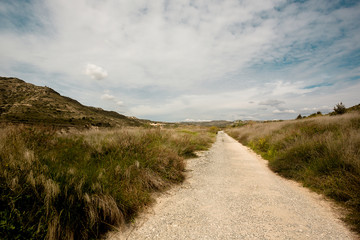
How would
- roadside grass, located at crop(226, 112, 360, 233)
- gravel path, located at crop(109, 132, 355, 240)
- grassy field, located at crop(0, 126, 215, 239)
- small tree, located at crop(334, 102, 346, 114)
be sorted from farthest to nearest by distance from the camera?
1. small tree, located at crop(334, 102, 346, 114)
2. roadside grass, located at crop(226, 112, 360, 233)
3. gravel path, located at crop(109, 132, 355, 240)
4. grassy field, located at crop(0, 126, 215, 239)

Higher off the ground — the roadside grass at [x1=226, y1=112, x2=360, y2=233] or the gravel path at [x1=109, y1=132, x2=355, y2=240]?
the roadside grass at [x1=226, y1=112, x2=360, y2=233]

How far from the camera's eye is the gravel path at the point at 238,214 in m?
2.58

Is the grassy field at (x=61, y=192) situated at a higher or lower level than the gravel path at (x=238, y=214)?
higher

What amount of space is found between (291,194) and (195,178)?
288 cm

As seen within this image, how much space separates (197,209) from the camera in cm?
336

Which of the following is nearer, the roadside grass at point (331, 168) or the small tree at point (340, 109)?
the roadside grass at point (331, 168)

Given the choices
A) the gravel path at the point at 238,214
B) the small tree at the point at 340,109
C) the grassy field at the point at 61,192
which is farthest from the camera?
the small tree at the point at 340,109

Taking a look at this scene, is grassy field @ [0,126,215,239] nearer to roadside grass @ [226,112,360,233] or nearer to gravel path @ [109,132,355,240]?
gravel path @ [109,132,355,240]

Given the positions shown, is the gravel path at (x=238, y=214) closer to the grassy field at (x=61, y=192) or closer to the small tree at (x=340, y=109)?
the grassy field at (x=61, y=192)

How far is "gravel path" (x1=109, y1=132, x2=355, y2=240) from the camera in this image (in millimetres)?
2578

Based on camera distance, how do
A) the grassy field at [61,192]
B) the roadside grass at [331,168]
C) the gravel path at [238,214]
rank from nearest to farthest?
the grassy field at [61,192] → the gravel path at [238,214] → the roadside grass at [331,168]

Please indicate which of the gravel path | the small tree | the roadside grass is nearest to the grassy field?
the gravel path

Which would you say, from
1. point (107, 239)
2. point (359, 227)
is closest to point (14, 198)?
point (107, 239)

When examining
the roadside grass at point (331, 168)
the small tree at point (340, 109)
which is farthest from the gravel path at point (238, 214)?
the small tree at point (340, 109)
